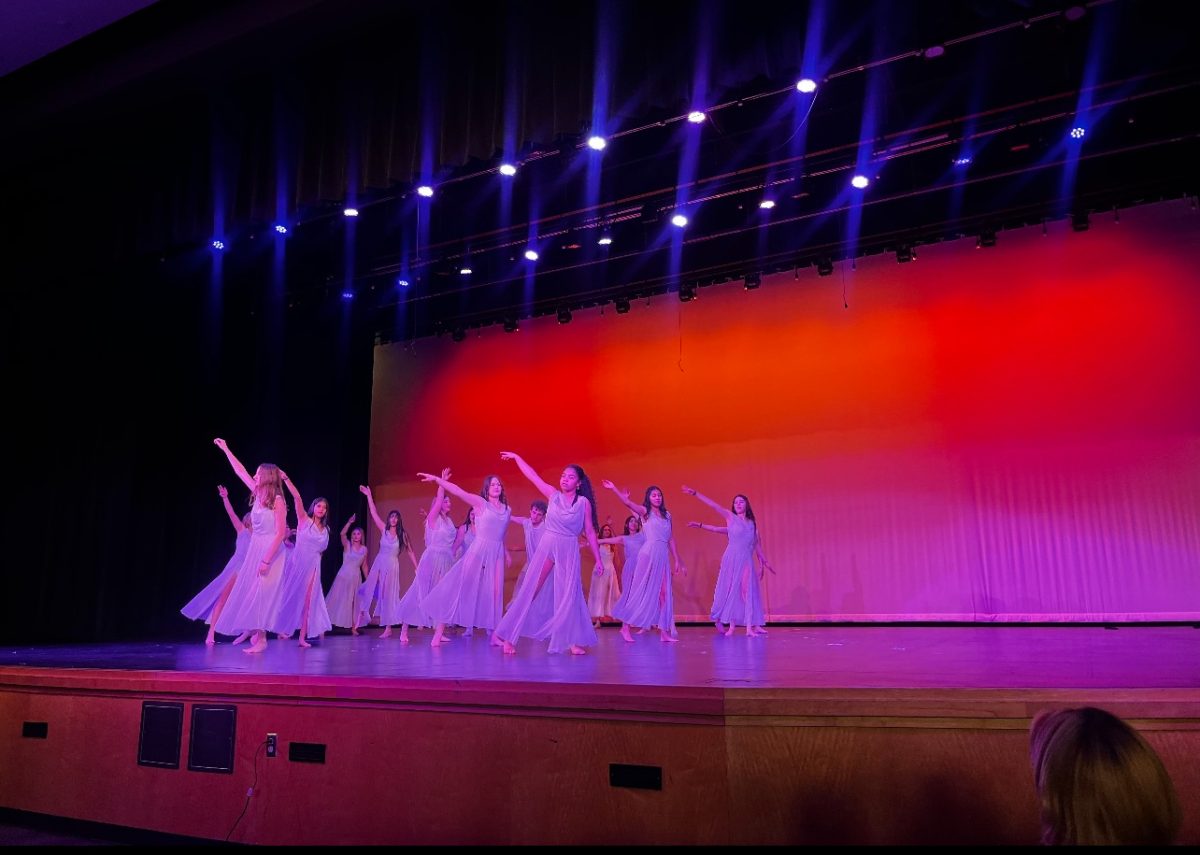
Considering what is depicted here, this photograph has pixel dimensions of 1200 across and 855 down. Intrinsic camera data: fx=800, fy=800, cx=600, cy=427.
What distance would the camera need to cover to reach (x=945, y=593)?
1102cm

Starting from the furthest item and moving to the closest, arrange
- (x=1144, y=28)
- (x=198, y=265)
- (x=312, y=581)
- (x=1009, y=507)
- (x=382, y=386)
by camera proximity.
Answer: (x=382, y=386) → (x=1009, y=507) → (x=198, y=265) → (x=312, y=581) → (x=1144, y=28)

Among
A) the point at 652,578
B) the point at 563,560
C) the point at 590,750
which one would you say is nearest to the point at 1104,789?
the point at 590,750

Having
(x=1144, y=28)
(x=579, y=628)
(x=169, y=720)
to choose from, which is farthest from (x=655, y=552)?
(x=1144, y=28)

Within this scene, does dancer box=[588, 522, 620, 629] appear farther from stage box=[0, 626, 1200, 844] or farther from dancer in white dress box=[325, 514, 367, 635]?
stage box=[0, 626, 1200, 844]

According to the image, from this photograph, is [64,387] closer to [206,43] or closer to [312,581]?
[312,581]

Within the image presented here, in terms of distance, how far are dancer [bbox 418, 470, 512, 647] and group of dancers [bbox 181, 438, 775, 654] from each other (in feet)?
0.03

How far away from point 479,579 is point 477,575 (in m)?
0.06

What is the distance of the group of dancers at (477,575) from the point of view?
6570 mm

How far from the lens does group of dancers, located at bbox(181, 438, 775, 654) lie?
6570 mm

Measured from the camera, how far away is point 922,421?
11.3 m

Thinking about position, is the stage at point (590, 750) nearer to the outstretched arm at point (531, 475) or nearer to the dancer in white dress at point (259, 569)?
the outstretched arm at point (531, 475)

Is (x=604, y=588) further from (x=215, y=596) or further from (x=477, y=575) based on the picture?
(x=215, y=596)

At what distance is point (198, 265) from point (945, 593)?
35.0 feet

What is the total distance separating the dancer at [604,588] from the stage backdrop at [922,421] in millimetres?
643
